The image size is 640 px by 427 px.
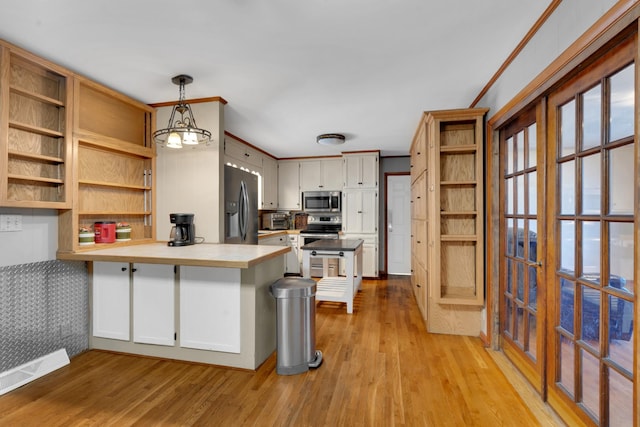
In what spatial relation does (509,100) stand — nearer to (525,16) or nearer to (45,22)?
(525,16)

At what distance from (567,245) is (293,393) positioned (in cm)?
188

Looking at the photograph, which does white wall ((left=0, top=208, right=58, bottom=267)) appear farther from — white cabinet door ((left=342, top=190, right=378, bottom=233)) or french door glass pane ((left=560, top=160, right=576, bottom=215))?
white cabinet door ((left=342, top=190, right=378, bottom=233))

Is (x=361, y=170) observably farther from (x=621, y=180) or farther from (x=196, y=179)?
(x=621, y=180)

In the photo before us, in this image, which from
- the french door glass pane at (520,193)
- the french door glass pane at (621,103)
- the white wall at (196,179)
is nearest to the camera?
the french door glass pane at (621,103)

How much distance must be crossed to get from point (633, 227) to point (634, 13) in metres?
0.79

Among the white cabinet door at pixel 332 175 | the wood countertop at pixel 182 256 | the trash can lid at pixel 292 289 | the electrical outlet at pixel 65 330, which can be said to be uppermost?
the white cabinet door at pixel 332 175

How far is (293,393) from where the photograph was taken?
6.72 ft

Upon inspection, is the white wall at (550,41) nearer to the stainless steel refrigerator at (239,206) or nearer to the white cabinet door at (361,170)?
the stainless steel refrigerator at (239,206)

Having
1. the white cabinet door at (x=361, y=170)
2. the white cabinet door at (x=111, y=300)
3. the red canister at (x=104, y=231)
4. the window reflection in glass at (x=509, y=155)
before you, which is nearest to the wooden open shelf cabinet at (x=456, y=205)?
the window reflection in glass at (x=509, y=155)

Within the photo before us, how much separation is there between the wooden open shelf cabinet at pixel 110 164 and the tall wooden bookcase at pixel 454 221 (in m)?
2.85

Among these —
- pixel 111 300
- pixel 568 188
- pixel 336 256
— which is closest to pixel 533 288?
pixel 568 188

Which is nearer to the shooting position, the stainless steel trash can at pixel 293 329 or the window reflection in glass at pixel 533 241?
the window reflection in glass at pixel 533 241

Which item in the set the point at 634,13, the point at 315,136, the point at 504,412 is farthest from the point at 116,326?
the point at 634,13

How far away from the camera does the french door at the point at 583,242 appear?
1.29 meters
